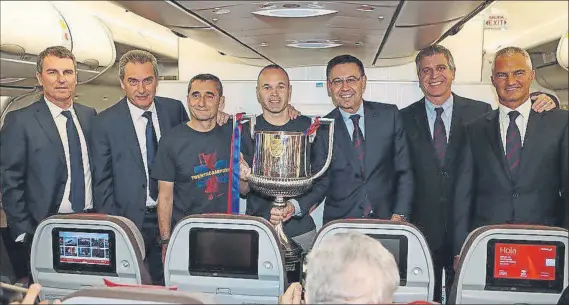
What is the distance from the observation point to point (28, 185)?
3961mm

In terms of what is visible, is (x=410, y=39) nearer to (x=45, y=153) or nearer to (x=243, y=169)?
(x=243, y=169)

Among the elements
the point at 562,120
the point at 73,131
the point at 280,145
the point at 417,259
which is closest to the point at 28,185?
the point at 73,131

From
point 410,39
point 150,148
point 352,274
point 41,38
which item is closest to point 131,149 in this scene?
point 150,148

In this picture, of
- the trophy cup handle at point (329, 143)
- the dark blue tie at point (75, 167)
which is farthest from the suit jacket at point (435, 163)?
the dark blue tie at point (75, 167)

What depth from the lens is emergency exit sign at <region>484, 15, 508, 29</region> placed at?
3.95 m

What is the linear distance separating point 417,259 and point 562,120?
1.70 meters

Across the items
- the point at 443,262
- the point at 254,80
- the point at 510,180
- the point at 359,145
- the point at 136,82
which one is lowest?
the point at 443,262

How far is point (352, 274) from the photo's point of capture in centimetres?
182

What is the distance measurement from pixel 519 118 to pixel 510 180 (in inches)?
16.2

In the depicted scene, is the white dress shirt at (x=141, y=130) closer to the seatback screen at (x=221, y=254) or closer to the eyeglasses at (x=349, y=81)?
the eyeglasses at (x=349, y=81)

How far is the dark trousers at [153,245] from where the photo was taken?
12.8ft

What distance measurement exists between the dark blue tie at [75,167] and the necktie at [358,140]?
192 centimetres

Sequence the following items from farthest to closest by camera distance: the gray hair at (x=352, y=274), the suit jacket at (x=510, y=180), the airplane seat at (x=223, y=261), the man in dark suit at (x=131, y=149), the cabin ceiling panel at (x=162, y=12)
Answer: the man in dark suit at (x=131, y=149)
the suit jacket at (x=510, y=180)
the cabin ceiling panel at (x=162, y=12)
the airplane seat at (x=223, y=261)
the gray hair at (x=352, y=274)

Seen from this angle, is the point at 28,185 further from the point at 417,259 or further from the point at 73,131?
the point at 417,259
